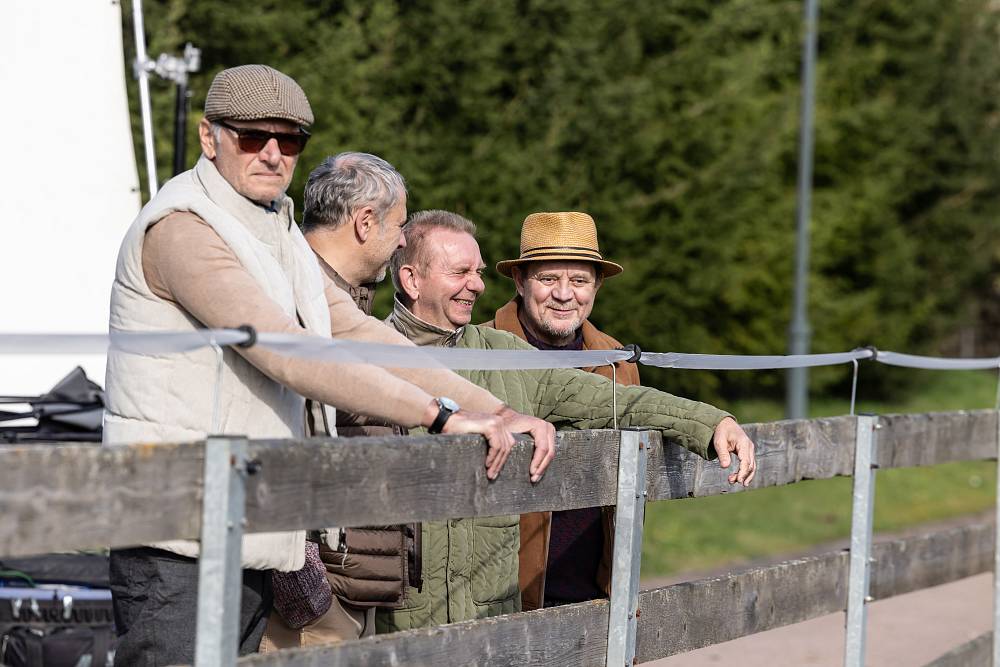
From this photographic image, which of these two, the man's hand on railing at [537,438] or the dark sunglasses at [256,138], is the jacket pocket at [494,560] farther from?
the dark sunglasses at [256,138]

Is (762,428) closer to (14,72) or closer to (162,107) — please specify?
(14,72)

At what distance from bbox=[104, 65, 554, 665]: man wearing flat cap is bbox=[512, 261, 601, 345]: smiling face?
145cm

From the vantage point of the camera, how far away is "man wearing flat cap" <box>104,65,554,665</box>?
9.34ft

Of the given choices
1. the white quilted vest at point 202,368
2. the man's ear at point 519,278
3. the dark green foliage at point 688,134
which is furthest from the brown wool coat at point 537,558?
the dark green foliage at point 688,134

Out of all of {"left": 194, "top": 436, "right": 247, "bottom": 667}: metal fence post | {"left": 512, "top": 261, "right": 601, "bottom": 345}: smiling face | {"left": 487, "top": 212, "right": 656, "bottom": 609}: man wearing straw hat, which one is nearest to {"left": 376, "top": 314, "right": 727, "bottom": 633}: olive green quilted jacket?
{"left": 487, "top": 212, "right": 656, "bottom": 609}: man wearing straw hat

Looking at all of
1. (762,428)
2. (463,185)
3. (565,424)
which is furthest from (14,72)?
(463,185)

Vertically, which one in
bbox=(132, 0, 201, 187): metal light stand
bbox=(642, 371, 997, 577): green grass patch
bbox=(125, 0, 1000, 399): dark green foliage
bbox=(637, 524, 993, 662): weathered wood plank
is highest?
bbox=(125, 0, 1000, 399): dark green foliage

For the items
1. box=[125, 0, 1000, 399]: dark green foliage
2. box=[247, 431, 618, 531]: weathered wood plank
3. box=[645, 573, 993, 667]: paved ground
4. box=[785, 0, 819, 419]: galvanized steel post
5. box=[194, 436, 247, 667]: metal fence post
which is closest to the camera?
box=[194, 436, 247, 667]: metal fence post

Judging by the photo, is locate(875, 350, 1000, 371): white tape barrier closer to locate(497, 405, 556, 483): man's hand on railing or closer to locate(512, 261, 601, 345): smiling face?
locate(512, 261, 601, 345): smiling face

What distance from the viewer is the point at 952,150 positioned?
28.4m

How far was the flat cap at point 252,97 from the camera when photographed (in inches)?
122

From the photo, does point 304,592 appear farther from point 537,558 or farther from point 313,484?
point 537,558

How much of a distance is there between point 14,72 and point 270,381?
10.8ft

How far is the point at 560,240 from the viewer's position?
15.6 feet
